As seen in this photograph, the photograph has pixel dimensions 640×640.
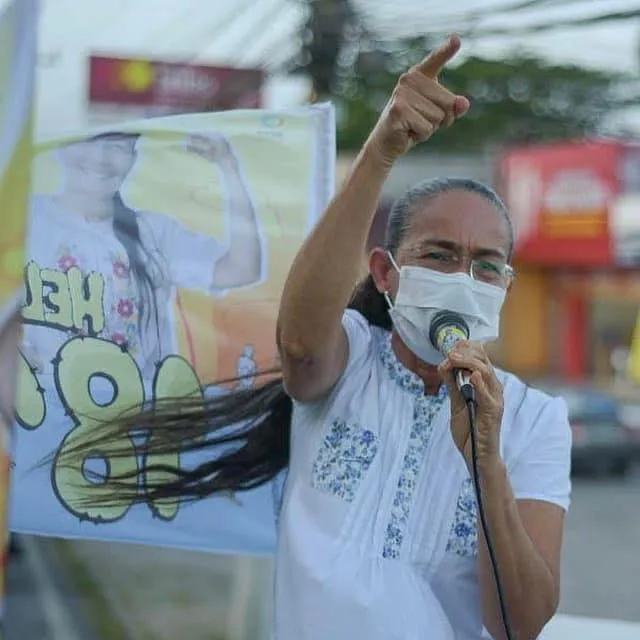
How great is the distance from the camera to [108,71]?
37.6ft

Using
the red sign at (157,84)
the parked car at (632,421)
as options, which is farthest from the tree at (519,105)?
the red sign at (157,84)

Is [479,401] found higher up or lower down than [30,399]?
higher up

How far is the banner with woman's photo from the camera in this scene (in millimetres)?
2346

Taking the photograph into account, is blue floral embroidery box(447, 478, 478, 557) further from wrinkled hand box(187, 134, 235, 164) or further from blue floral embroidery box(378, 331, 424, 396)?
wrinkled hand box(187, 134, 235, 164)

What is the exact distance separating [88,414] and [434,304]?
2.43ft

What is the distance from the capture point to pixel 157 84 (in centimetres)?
1140

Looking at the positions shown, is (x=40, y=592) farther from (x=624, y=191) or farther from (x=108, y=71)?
(x=624, y=191)

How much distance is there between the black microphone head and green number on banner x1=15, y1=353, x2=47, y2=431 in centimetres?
79

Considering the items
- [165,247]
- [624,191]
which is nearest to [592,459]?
[624,191]

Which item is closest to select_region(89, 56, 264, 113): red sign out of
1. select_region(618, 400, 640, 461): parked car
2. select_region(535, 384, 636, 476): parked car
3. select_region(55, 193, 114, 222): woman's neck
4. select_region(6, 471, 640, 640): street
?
select_region(6, 471, 640, 640): street

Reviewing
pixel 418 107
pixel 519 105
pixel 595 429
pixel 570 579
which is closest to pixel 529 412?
pixel 418 107

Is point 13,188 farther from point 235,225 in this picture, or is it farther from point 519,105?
point 519,105

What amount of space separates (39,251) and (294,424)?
64 centimetres

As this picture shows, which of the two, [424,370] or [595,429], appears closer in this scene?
[424,370]
